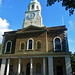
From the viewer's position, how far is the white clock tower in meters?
27.0

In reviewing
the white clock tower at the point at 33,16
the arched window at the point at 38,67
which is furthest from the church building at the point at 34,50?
the white clock tower at the point at 33,16

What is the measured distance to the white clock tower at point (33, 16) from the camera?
1061 inches

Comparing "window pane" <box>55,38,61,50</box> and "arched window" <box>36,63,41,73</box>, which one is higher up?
"window pane" <box>55,38,61,50</box>

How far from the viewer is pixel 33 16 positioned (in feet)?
91.5

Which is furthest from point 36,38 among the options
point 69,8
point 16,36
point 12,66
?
point 69,8

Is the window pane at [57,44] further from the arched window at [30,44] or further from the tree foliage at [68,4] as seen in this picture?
the tree foliage at [68,4]

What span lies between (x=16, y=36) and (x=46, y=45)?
22.7 feet

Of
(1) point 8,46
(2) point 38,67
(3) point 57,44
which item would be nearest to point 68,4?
(3) point 57,44

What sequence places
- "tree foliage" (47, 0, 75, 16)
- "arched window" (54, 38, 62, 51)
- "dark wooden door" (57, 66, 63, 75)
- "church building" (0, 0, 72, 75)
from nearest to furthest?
"tree foliage" (47, 0, 75, 16) < "church building" (0, 0, 72, 75) < "dark wooden door" (57, 66, 63, 75) < "arched window" (54, 38, 62, 51)

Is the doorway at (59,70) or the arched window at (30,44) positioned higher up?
the arched window at (30,44)

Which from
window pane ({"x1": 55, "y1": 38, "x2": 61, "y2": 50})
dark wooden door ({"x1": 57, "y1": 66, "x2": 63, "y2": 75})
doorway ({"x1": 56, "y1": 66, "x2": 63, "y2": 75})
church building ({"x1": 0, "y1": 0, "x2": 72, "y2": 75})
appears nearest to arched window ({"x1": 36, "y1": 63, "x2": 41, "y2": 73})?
church building ({"x1": 0, "y1": 0, "x2": 72, "y2": 75})

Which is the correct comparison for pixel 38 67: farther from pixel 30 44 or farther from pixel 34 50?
pixel 30 44

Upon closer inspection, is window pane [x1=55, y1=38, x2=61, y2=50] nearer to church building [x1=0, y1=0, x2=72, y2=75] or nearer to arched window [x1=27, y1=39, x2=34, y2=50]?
church building [x1=0, y1=0, x2=72, y2=75]

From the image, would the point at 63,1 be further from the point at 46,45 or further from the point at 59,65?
the point at 59,65
